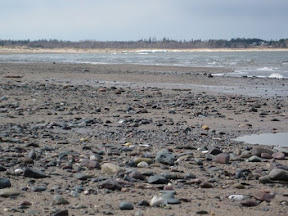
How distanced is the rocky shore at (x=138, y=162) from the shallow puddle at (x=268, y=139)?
9.2 inches

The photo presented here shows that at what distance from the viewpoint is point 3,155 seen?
5480mm

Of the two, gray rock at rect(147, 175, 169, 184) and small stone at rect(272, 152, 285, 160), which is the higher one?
gray rock at rect(147, 175, 169, 184)

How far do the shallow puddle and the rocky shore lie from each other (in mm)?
233

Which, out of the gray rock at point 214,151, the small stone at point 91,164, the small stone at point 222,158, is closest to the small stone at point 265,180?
the small stone at point 222,158

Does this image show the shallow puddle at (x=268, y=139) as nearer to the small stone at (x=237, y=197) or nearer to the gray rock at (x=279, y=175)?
the gray rock at (x=279, y=175)

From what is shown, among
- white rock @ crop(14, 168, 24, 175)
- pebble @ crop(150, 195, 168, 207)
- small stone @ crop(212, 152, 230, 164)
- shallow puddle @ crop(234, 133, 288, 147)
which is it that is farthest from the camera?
shallow puddle @ crop(234, 133, 288, 147)

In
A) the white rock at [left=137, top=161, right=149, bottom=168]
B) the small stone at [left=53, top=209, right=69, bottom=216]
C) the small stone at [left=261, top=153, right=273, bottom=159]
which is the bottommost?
the small stone at [left=261, top=153, right=273, bottom=159]

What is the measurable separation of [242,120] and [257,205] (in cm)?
560

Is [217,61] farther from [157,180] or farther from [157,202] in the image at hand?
[157,202]

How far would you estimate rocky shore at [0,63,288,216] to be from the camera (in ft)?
12.8

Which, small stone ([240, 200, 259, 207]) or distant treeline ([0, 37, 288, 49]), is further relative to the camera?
distant treeline ([0, 37, 288, 49])

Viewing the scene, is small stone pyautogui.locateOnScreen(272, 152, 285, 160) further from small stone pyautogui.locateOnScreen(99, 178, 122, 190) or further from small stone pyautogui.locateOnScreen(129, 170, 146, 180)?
small stone pyautogui.locateOnScreen(99, 178, 122, 190)

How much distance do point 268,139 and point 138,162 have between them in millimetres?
3087

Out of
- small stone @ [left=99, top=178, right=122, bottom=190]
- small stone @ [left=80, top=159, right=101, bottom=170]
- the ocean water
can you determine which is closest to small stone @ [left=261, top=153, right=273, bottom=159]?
small stone @ [left=80, top=159, right=101, bottom=170]
